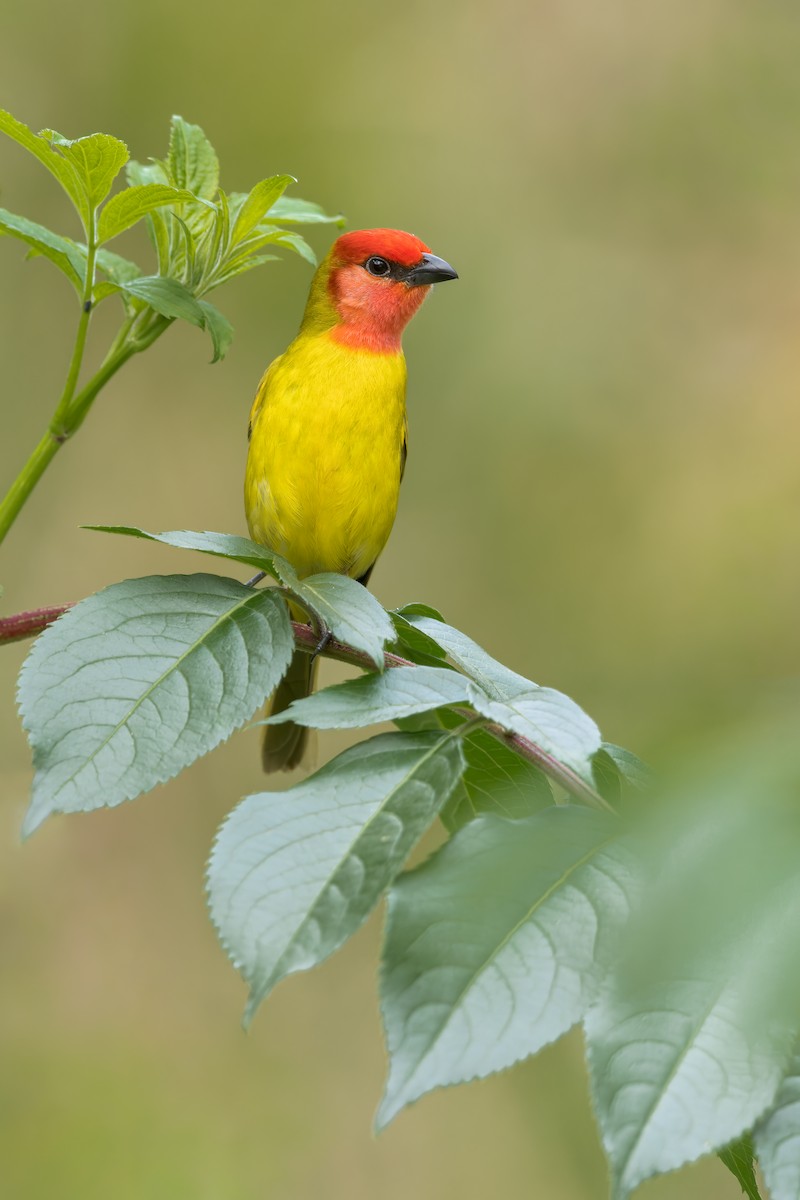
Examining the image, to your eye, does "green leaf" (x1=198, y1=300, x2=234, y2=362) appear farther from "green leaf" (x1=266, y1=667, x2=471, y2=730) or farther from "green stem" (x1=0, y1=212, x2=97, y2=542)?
"green leaf" (x1=266, y1=667, x2=471, y2=730)

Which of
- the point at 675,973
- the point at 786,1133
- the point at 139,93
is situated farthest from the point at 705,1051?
the point at 139,93

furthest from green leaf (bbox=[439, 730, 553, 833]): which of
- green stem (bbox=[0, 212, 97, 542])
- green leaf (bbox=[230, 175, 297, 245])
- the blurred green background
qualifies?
the blurred green background

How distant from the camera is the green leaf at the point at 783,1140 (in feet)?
2.93

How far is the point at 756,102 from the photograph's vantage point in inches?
220

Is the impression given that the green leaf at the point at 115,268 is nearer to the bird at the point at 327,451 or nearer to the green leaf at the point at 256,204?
the green leaf at the point at 256,204

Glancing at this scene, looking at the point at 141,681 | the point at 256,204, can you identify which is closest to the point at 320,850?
the point at 141,681

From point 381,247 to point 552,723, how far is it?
2448 mm

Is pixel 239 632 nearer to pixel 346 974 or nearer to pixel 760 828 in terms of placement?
pixel 760 828

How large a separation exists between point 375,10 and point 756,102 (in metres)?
1.74

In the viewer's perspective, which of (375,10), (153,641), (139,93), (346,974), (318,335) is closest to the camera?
(153,641)

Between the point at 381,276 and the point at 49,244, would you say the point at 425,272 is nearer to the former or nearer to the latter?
the point at 381,276

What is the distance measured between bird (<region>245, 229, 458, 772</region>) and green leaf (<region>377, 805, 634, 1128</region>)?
171cm

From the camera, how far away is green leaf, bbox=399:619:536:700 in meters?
1.39

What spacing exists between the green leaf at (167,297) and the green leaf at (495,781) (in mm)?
691
